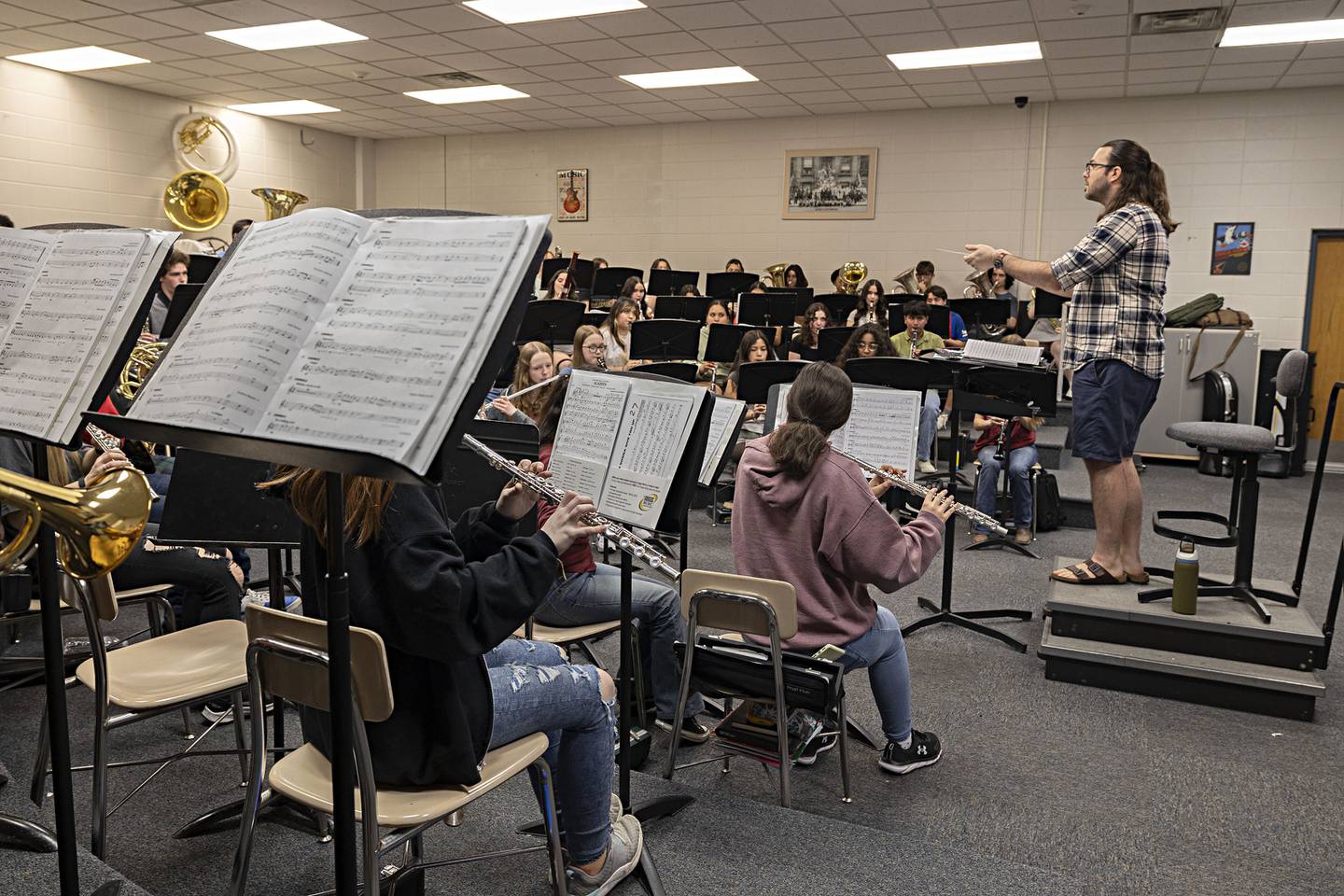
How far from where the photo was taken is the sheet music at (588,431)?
2.35 metres

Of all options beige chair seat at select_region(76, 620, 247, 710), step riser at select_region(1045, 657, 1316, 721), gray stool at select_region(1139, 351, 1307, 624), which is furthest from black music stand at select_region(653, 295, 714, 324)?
beige chair seat at select_region(76, 620, 247, 710)

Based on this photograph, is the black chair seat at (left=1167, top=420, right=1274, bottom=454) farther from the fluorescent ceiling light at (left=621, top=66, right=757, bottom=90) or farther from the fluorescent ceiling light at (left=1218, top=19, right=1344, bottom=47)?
the fluorescent ceiling light at (left=621, top=66, right=757, bottom=90)

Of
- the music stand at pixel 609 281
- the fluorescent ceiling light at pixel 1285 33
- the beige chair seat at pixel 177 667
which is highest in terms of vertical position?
the fluorescent ceiling light at pixel 1285 33

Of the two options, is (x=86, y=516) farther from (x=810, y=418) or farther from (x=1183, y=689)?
(x=1183, y=689)

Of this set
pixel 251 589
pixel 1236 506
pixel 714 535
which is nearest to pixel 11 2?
pixel 251 589

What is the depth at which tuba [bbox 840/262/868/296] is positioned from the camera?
34.6ft

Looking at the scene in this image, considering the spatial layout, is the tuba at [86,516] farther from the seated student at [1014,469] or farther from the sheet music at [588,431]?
the seated student at [1014,469]

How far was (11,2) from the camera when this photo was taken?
7.00m

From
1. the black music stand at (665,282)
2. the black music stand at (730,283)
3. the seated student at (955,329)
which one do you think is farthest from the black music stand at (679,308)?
the seated student at (955,329)

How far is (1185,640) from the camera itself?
137 inches

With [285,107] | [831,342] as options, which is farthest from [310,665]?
[285,107]

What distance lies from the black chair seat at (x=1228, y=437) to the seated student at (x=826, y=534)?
4.10ft

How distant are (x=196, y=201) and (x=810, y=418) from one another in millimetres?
9900

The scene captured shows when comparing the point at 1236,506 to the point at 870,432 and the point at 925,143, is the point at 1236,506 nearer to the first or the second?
the point at 870,432
